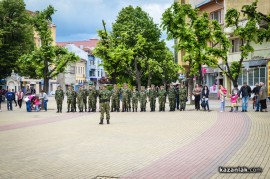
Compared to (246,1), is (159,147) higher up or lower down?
lower down

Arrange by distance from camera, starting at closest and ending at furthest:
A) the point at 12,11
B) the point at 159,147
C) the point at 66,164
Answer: the point at 66,164
the point at 159,147
the point at 12,11

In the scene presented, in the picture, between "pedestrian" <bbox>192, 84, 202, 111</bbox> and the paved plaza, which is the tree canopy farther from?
the paved plaza

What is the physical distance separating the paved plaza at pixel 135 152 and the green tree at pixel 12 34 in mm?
35353

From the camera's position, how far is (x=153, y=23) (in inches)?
2242

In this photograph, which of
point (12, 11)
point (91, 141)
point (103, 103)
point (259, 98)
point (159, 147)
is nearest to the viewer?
point (159, 147)

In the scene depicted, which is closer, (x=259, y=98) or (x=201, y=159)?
(x=201, y=159)

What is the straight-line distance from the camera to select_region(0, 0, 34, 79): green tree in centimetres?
4881

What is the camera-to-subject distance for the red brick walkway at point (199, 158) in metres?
7.88

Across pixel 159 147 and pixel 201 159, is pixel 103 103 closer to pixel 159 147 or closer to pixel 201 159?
pixel 159 147

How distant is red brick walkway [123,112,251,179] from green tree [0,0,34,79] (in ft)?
131

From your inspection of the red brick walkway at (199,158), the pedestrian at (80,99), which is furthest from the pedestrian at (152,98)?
the red brick walkway at (199,158)

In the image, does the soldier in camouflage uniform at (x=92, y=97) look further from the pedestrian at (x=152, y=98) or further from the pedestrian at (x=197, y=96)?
the pedestrian at (x=197, y=96)

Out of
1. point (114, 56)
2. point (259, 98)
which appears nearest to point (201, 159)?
point (259, 98)

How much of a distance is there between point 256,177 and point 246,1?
37543mm
